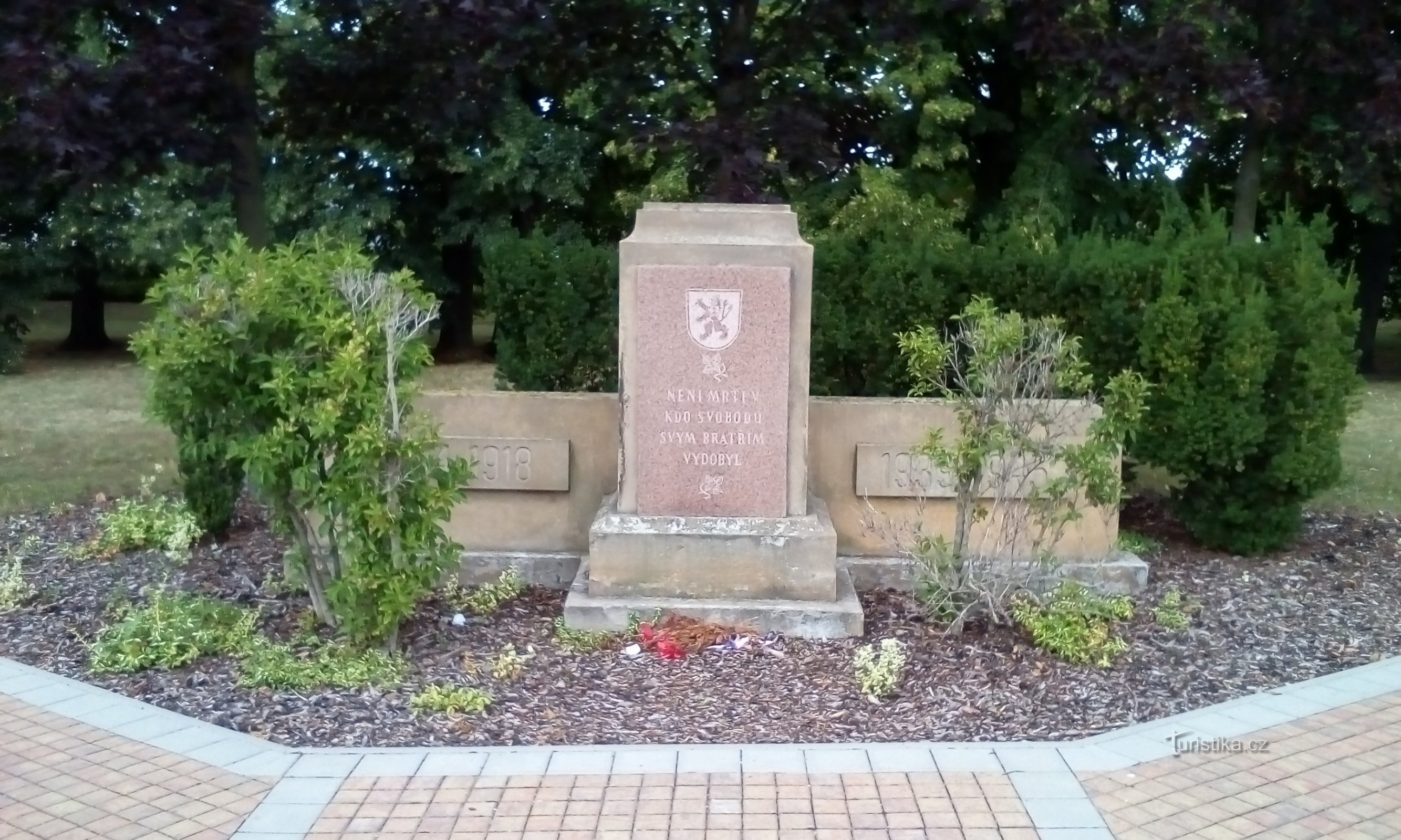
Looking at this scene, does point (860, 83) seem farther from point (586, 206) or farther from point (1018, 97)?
point (586, 206)

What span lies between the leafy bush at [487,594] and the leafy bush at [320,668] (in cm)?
81

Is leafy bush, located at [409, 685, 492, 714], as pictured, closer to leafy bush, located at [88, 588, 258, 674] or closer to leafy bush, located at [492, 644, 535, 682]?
leafy bush, located at [492, 644, 535, 682]

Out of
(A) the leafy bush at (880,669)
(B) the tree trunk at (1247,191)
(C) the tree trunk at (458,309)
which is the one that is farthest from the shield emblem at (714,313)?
(C) the tree trunk at (458,309)

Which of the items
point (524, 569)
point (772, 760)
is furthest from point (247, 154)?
point (772, 760)

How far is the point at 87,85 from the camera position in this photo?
277 inches

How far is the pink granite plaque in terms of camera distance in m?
6.06

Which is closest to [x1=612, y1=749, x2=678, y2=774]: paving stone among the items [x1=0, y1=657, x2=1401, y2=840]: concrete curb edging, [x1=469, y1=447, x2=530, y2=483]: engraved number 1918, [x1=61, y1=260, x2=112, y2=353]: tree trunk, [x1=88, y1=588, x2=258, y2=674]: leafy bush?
[x1=0, y1=657, x2=1401, y2=840]: concrete curb edging

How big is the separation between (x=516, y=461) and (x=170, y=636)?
1968 mm

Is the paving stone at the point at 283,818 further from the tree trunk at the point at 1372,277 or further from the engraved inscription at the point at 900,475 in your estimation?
the tree trunk at the point at 1372,277

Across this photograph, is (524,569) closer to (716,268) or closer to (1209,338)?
(716,268)

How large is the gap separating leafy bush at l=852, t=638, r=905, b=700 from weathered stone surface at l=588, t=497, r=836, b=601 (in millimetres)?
551

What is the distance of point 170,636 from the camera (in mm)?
5598

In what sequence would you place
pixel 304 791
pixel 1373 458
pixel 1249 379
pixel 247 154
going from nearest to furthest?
pixel 304 791, pixel 1249 379, pixel 247 154, pixel 1373 458

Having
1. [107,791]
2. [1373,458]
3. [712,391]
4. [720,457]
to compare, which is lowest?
[107,791]
